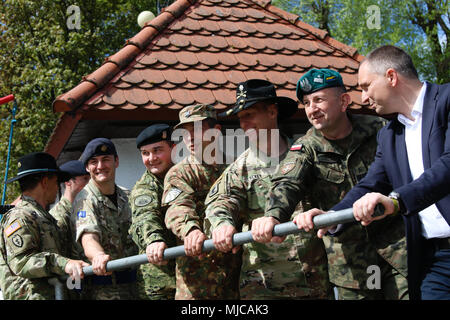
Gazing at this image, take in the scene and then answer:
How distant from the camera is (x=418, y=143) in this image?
2.35 metres

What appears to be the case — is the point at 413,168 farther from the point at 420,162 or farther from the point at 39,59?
the point at 39,59

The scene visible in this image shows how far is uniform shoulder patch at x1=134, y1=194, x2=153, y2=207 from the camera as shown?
349cm

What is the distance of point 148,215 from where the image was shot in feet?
11.1

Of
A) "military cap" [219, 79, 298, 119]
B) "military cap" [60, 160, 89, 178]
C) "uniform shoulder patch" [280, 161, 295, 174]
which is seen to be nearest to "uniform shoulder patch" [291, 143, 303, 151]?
"uniform shoulder patch" [280, 161, 295, 174]

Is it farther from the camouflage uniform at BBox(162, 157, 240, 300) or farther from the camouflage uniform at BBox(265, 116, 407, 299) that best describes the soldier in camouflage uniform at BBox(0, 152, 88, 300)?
the camouflage uniform at BBox(265, 116, 407, 299)

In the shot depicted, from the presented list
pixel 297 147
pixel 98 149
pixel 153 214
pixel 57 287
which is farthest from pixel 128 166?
pixel 297 147

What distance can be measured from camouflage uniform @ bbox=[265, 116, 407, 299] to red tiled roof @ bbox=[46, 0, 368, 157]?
119 inches

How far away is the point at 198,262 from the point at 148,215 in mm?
456

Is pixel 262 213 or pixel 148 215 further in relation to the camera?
pixel 148 215

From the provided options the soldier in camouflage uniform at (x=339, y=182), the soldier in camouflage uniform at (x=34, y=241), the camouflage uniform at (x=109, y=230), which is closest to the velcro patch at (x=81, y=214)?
the camouflage uniform at (x=109, y=230)

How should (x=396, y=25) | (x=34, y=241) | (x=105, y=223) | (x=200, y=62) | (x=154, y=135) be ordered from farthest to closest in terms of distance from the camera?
(x=396, y=25) → (x=200, y=62) → (x=154, y=135) → (x=105, y=223) → (x=34, y=241)

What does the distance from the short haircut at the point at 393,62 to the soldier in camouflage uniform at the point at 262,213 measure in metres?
0.75

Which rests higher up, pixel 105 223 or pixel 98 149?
pixel 98 149

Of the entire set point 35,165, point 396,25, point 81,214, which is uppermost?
point 396,25
